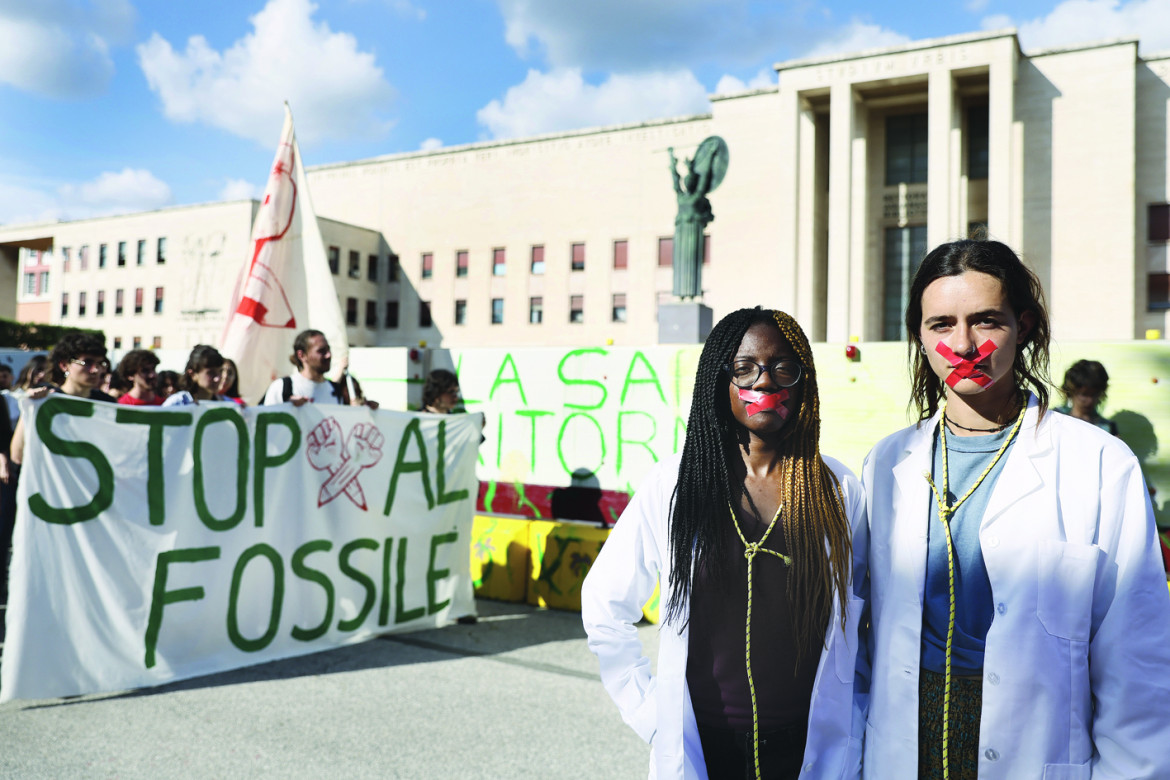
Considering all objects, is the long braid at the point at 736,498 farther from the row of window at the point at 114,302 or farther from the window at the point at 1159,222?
the row of window at the point at 114,302

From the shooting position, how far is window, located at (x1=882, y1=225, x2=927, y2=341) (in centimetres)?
3488

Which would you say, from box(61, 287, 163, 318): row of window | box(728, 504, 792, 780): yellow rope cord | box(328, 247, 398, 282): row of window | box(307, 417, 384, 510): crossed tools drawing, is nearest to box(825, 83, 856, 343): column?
box(328, 247, 398, 282): row of window

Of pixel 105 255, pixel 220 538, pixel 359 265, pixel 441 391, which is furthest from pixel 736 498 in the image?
pixel 105 255

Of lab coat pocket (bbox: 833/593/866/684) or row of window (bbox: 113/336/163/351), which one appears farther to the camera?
row of window (bbox: 113/336/163/351)

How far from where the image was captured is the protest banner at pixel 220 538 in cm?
439

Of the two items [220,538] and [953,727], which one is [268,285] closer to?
[220,538]

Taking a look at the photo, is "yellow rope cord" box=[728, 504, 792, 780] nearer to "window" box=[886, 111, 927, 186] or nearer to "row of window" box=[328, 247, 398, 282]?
"window" box=[886, 111, 927, 186]

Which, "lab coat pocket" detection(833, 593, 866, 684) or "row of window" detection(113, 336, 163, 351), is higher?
"row of window" detection(113, 336, 163, 351)

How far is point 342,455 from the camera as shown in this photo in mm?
5809

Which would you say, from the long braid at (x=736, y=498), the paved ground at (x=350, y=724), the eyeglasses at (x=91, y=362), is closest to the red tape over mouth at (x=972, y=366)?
the long braid at (x=736, y=498)

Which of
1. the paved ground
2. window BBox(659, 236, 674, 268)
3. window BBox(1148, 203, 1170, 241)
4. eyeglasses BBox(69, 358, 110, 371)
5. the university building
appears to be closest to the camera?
the paved ground

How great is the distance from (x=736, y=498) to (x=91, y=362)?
180 inches

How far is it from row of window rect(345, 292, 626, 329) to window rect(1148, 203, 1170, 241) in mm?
22026

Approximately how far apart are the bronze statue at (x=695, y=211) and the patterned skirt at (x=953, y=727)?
13.4 metres
